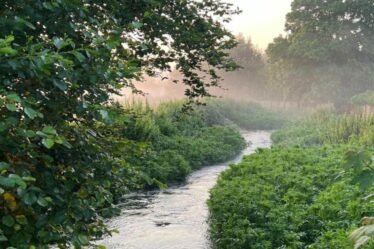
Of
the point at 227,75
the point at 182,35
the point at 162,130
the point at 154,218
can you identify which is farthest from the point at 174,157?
the point at 227,75

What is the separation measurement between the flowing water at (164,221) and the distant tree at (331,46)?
1438 inches

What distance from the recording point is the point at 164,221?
393 inches

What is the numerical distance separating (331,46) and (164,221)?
133 ft

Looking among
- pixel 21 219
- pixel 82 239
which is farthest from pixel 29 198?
pixel 82 239

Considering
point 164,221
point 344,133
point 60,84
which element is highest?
point 60,84

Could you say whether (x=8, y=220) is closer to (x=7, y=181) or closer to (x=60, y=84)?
(x=7, y=181)

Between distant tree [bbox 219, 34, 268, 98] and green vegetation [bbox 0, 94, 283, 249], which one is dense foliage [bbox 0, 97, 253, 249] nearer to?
green vegetation [bbox 0, 94, 283, 249]

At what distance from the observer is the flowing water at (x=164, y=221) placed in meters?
8.52

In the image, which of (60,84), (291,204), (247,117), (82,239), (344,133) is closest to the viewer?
(60,84)

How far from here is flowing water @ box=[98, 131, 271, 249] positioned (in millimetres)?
8516

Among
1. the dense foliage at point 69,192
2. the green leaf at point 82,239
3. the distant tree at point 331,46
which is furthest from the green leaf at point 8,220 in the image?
the distant tree at point 331,46

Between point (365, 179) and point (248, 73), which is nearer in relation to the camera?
point (365, 179)

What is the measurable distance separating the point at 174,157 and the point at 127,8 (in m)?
10.9

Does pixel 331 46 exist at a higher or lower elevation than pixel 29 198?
higher
